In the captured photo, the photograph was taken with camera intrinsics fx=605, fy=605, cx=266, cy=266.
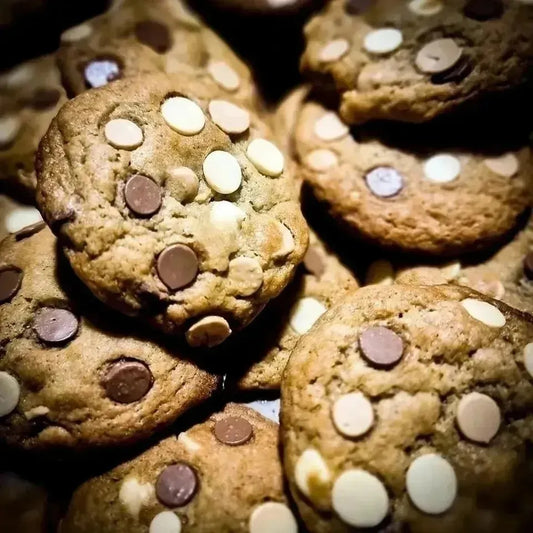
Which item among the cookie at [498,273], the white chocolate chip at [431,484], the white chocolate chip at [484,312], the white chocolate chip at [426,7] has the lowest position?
the cookie at [498,273]

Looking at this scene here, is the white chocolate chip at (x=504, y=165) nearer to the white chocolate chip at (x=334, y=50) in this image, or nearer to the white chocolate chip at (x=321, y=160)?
the white chocolate chip at (x=321, y=160)

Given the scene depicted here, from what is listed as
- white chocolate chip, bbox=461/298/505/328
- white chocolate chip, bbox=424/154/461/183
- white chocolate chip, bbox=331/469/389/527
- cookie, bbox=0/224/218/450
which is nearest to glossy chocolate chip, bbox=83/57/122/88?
cookie, bbox=0/224/218/450

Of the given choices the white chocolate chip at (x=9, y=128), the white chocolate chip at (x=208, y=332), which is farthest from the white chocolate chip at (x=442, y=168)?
the white chocolate chip at (x=9, y=128)

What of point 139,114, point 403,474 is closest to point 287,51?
point 139,114

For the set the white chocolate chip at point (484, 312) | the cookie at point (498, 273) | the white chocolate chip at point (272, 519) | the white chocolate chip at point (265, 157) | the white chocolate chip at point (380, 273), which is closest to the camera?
the white chocolate chip at point (272, 519)

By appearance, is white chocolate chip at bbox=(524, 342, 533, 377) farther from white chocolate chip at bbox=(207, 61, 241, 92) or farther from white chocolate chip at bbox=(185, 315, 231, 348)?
white chocolate chip at bbox=(207, 61, 241, 92)

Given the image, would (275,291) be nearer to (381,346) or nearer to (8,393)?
(381,346)

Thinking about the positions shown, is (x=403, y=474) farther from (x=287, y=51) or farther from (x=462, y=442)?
(x=287, y=51)
